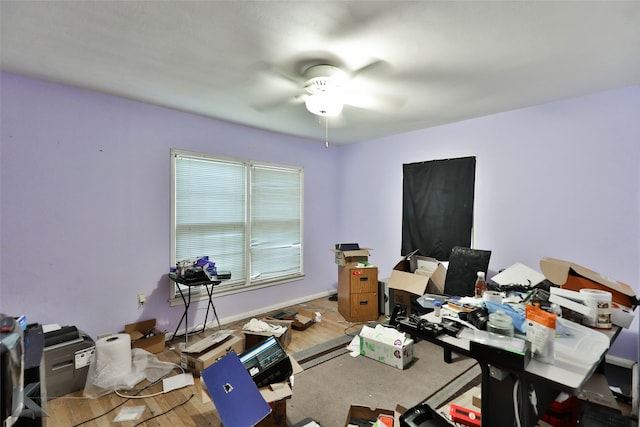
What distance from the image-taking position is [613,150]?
8.10 feet

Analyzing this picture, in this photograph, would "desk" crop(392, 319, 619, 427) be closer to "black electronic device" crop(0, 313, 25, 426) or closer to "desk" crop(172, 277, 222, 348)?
"black electronic device" crop(0, 313, 25, 426)

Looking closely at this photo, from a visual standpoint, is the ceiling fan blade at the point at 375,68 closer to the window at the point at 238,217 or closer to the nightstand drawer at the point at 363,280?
the window at the point at 238,217

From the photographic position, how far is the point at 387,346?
2553 mm

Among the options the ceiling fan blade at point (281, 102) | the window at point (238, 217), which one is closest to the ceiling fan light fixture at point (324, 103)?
the ceiling fan blade at point (281, 102)

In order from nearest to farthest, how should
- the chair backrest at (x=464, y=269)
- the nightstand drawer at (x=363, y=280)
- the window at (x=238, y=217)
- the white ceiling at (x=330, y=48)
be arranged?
the white ceiling at (x=330, y=48) → the chair backrest at (x=464, y=269) → the window at (x=238, y=217) → the nightstand drawer at (x=363, y=280)

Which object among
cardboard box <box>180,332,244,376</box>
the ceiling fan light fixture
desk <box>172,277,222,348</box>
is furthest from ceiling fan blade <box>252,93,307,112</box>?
cardboard box <box>180,332,244,376</box>

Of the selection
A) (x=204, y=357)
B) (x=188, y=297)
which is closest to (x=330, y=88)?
(x=204, y=357)

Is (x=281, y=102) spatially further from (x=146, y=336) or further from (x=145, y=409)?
(x=145, y=409)

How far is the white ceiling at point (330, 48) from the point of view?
4.92ft

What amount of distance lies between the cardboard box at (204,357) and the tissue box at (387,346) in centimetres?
116

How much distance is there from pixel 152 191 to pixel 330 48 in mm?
→ 2199

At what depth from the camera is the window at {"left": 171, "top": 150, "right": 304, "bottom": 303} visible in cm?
315

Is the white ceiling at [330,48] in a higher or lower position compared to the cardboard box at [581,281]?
higher

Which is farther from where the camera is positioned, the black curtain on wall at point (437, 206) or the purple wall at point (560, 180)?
the black curtain on wall at point (437, 206)
